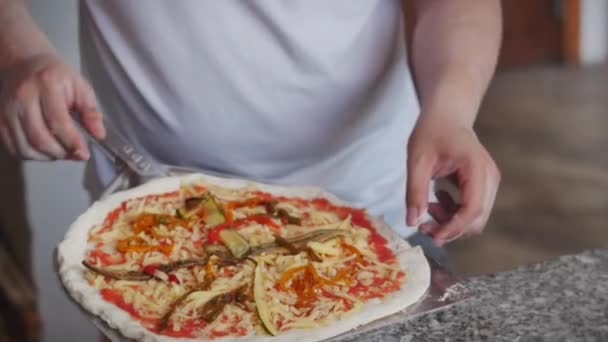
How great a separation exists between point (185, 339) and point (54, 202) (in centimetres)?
123

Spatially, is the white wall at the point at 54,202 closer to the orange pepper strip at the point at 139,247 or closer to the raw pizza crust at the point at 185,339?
the raw pizza crust at the point at 185,339

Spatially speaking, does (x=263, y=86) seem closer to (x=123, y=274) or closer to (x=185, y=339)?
(x=123, y=274)

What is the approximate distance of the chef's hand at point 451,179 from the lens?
3.22 ft

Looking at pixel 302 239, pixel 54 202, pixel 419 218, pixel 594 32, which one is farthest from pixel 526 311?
pixel 594 32

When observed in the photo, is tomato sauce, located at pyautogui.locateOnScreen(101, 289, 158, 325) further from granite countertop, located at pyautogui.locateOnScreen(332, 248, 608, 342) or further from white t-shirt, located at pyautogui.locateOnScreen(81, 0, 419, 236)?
white t-shirt, located at pyautogui.locateOnScreen(81, 0, 419, 236)

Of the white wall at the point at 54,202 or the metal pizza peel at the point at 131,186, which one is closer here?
the metal pizza peel at the point at 131,186

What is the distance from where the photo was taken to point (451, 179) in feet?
3.37

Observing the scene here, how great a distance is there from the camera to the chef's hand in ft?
3.22

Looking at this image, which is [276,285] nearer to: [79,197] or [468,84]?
[468,84]

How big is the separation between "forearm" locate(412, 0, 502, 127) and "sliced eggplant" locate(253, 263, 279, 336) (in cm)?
26

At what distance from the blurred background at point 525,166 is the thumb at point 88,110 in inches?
36.1

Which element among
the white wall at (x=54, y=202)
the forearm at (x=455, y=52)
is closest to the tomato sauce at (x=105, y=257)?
the forearm at (x=455, y=52)

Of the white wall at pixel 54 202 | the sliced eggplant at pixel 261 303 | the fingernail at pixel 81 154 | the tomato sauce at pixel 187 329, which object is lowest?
the white wall at pixel 54 202

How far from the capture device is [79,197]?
2.06 metres
